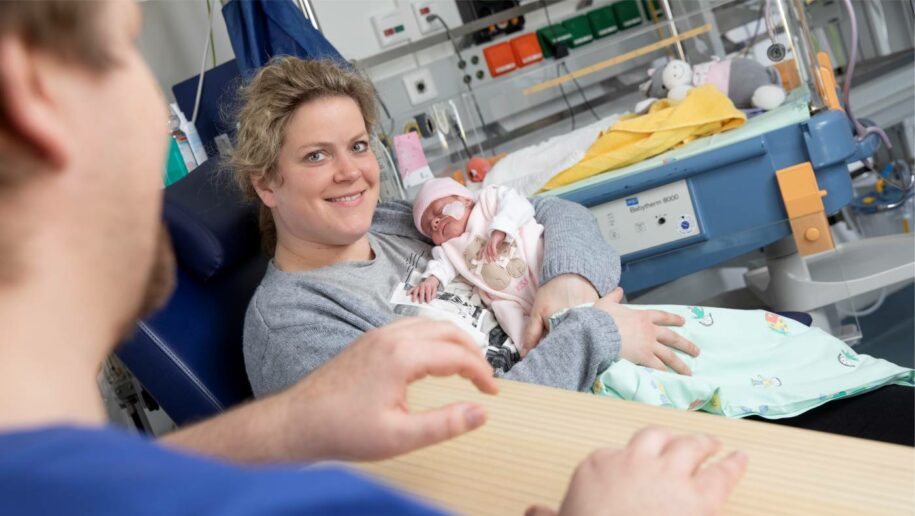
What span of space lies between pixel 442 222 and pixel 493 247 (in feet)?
0.64

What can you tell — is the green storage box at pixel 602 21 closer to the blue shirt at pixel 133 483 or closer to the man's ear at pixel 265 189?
the man's ear at pixel 265 189

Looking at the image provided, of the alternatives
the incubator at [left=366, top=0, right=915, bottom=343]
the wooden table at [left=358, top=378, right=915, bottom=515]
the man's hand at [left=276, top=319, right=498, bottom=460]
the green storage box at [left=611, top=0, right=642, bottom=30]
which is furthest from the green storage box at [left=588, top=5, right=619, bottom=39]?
the man's hand at [left=276, top=319, right=498, bottom=460]

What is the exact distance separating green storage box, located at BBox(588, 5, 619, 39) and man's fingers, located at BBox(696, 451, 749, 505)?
10.2 feet

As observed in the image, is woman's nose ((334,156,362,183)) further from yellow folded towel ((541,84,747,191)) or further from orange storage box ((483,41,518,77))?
orange storage box ((483,41,518,77))

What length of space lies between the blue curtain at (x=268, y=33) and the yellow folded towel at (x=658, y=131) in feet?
2.53

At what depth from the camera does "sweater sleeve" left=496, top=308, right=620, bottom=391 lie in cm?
153

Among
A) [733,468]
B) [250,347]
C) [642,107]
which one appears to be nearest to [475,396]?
[733,468]

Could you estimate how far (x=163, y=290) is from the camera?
57 centimetres

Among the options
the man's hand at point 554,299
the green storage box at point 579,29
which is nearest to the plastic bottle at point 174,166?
the man's hand at point 554,299

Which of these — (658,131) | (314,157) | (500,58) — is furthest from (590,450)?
(500,58)

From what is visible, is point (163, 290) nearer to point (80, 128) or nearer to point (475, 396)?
point (80, 128)

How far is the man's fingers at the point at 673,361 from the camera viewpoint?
1.59 metres

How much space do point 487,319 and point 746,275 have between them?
25.9 inches

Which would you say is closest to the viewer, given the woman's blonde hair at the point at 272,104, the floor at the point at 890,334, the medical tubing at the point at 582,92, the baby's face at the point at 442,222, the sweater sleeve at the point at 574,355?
the sweater sleeve at the point at 574,355
